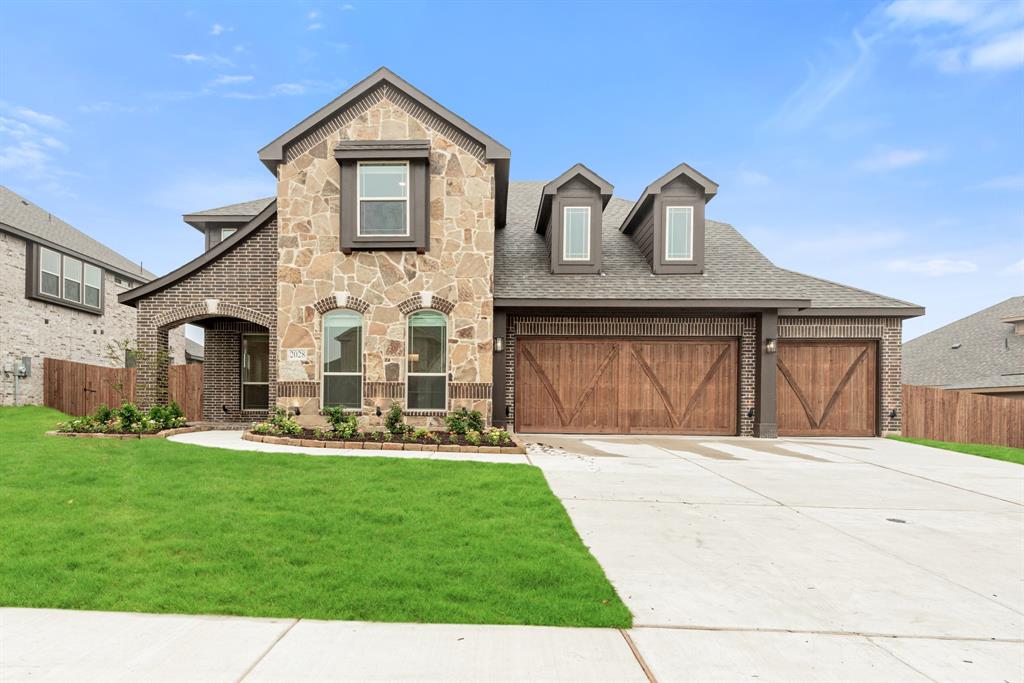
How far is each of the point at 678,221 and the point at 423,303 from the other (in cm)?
695

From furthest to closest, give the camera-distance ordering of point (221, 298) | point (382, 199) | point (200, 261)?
1. point (221, 298)
2. point (200, 261)
3. point (382, 199)

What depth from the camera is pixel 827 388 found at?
A: 42.1 feet

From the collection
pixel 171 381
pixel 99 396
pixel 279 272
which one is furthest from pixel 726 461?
pixel 99 396

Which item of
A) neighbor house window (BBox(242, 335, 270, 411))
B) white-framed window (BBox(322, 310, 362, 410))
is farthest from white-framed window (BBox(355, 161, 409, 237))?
neighbor house window (BBox(242, 335, 270, 411))

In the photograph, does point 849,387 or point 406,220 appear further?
point 849,387

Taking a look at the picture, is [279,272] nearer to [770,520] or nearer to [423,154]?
[423,154]

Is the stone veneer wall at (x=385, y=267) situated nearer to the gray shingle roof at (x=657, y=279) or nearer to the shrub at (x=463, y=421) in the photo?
the shrub at (x=463, y=421)

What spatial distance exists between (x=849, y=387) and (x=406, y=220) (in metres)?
11.6

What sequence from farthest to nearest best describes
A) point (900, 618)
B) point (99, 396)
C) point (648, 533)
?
point (99, 396) < point (648, 533) < point (900, 618)

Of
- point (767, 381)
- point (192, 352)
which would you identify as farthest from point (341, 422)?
point (192, 352)

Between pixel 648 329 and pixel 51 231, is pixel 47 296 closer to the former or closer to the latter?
pixel 51 231

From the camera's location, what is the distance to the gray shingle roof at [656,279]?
1214 cm

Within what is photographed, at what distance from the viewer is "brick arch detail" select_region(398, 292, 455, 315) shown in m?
11.1

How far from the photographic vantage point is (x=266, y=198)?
16969 mm
